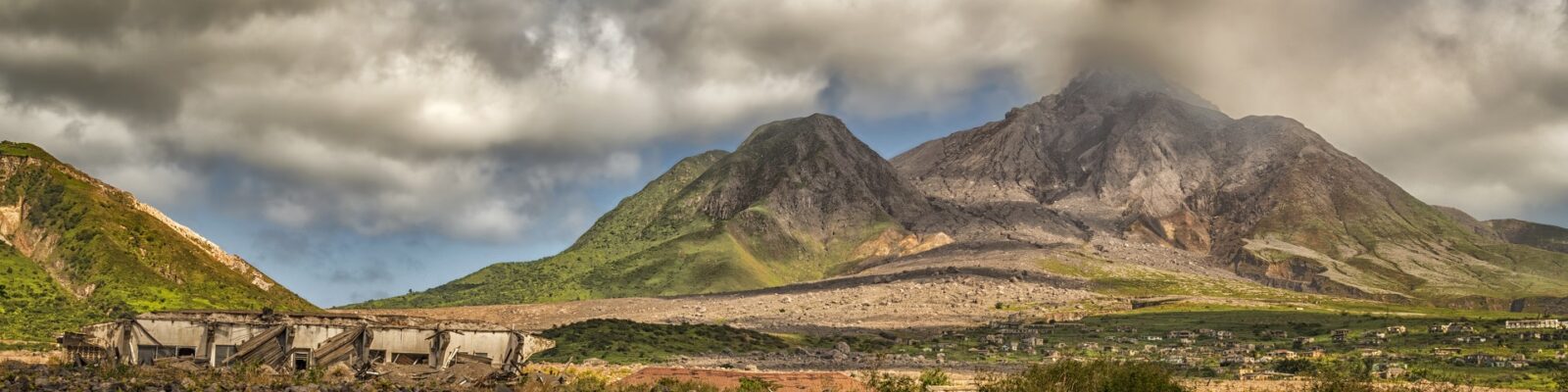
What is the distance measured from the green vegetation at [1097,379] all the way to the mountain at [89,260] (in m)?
58.9

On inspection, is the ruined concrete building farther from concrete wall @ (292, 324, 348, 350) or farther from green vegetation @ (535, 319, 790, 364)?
green vegetation @ (535, 319, 790, 364)

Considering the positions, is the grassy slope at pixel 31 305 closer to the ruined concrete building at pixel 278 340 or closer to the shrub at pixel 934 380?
the ruined concrete building at pixel 278 340

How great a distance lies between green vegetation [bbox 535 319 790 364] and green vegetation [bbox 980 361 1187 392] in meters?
35.6

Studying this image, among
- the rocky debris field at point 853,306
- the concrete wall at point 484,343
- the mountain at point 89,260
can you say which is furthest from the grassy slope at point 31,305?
the rocky debris field at point 853,306

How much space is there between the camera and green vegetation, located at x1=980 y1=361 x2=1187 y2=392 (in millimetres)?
37906

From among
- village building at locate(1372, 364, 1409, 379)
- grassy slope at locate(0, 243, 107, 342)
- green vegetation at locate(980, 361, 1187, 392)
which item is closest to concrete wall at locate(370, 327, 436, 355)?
green vegetation at locate(980, 361, 1187, 392)

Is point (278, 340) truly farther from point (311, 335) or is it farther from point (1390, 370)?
point (1390, 370)

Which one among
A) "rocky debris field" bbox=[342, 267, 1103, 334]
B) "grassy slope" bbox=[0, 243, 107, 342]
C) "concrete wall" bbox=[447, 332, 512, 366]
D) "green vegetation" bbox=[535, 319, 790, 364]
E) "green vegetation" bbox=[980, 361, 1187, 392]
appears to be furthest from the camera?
"rocky debris field" bbox=[342, 267, 1103, 334]

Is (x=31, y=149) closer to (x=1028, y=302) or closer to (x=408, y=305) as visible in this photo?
(x=408, y=305)

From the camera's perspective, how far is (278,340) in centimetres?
4150

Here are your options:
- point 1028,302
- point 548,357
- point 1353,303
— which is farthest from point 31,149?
point 1353,303

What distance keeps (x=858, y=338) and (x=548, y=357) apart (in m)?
39.1

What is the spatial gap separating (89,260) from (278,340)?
5064cm

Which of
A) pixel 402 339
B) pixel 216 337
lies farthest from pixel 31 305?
pixel 402 339
